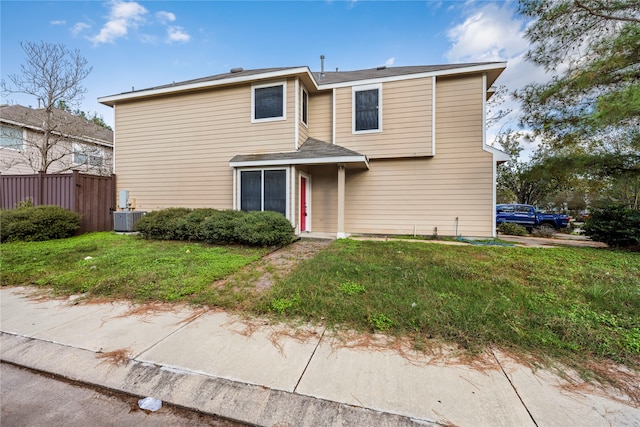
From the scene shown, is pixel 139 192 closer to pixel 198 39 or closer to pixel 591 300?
pixel 198 39

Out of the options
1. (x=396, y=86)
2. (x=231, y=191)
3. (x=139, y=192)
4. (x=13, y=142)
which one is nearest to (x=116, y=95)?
(x=139, y=192)

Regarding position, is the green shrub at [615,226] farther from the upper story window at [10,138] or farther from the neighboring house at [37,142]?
the upper story window at [10,138]

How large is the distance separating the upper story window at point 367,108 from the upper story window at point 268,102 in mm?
2518

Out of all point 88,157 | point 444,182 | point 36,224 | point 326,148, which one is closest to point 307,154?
point 326,148

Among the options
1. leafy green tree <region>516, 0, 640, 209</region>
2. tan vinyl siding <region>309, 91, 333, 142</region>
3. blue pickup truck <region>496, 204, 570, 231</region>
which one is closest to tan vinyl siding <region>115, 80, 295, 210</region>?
tan vinyl siding <region>309, 91, 333, 142</region>

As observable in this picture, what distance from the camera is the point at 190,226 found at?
7051 mm

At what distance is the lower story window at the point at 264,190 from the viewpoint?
793 centimetres

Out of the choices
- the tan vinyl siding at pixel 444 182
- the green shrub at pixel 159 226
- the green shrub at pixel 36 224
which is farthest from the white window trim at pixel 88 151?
the tan vinyl siding at pixel 444 182

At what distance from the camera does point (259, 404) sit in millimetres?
1696

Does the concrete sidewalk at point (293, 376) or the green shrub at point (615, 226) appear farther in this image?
the green shrub at point (615, 226)

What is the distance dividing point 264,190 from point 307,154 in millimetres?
1825

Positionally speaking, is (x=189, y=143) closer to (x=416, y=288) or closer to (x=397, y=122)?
(x=397, y=122)

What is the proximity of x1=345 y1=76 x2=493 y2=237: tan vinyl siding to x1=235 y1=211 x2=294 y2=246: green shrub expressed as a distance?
11.3ft

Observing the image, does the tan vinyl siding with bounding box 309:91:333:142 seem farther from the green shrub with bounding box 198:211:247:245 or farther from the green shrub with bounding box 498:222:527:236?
the green shrub with bounding box 498:222:527:236
